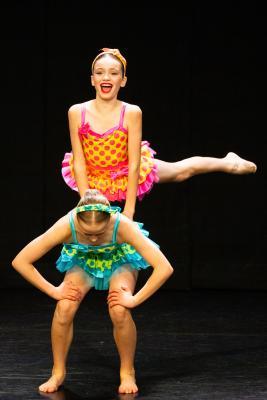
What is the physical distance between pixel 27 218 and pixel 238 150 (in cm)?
154

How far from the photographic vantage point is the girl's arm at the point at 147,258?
3.59 meters

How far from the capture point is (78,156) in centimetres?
395

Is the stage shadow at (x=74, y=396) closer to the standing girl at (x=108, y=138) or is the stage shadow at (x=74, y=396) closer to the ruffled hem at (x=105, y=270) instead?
the ruffled hem at (x=105, y=270)

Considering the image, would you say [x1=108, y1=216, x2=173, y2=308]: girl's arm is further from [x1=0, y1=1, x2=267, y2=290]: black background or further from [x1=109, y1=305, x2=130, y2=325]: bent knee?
[x1=0, y1=1, x2=267, y2=290]: black background

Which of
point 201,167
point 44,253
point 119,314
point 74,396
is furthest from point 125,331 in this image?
point 201,167

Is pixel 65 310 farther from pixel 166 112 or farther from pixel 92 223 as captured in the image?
pixel 166 112

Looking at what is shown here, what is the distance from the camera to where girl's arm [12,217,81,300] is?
362 cm

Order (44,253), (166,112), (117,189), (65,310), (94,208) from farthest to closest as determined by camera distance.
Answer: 1. (166,112)
2. (117,189)
3. (65,310)
4. (44,253)
5. (94,208)

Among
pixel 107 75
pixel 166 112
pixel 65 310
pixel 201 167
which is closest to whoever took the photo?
pixel 65 310

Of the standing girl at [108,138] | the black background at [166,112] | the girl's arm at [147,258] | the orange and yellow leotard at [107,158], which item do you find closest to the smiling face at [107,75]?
the standing girl at [108,138]

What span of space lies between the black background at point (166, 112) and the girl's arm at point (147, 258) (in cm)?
259

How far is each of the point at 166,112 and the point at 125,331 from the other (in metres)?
2.68

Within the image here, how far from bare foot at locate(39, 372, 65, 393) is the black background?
2572 millimetres

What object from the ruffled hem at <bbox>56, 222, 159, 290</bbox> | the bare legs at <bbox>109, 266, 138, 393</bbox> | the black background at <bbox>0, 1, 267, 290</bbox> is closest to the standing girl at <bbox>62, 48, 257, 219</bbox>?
the ruffled hem at <bbox>56, 222, 159, 290</bbox>
